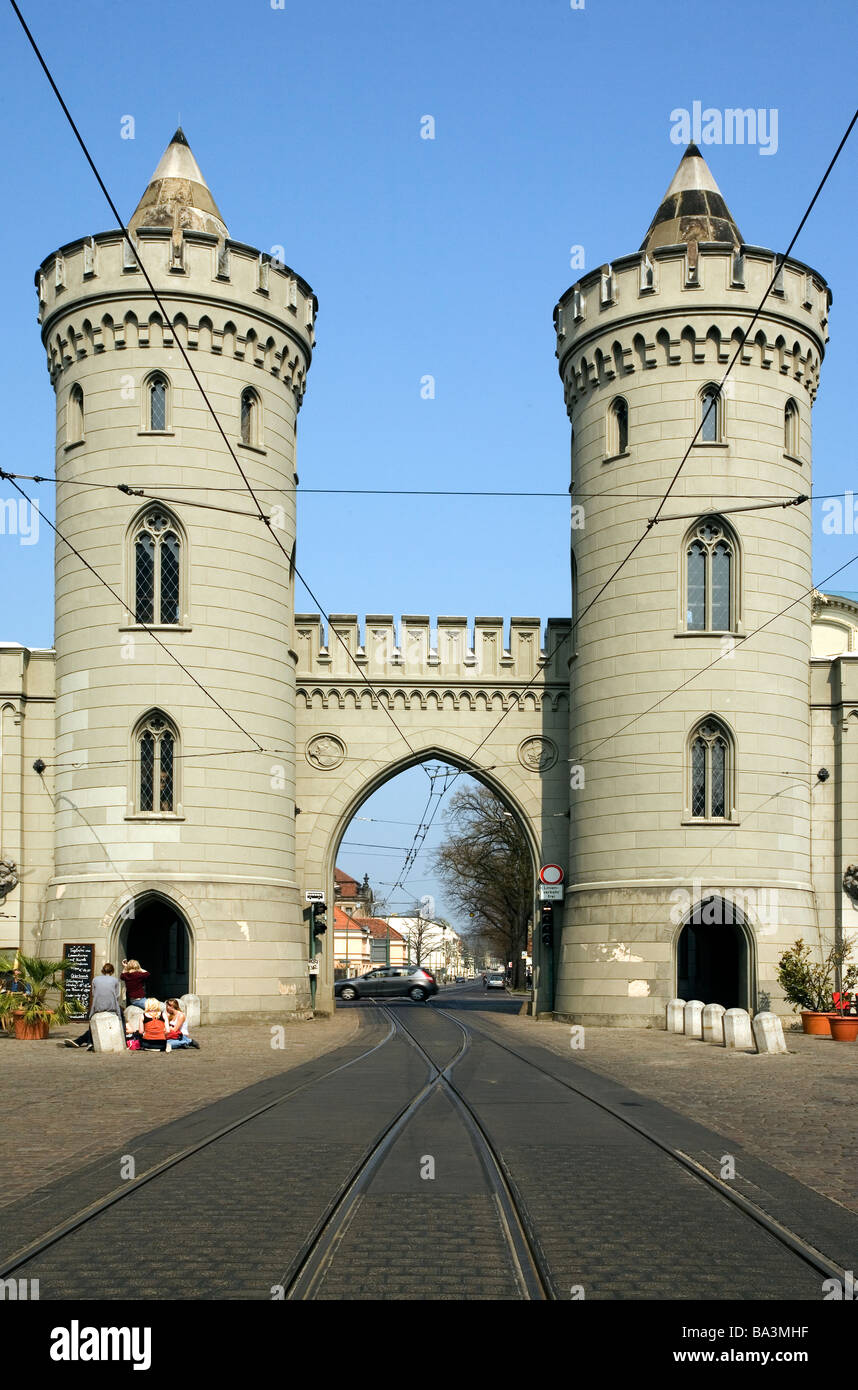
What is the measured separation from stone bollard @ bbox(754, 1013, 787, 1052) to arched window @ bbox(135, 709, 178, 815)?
47.0ft

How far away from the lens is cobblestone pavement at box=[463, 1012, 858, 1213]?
39.5 ft

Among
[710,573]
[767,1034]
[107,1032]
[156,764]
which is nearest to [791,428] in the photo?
[710,573]

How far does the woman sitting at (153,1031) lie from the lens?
24500mm

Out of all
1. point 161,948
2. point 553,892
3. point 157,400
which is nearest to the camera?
point 157,400

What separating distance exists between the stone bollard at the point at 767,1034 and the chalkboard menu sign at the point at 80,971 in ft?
46.5

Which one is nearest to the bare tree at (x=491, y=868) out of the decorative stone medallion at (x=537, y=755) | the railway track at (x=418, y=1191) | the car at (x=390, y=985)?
the car at (x=390, y=985)

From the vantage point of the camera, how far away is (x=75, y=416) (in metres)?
34.6

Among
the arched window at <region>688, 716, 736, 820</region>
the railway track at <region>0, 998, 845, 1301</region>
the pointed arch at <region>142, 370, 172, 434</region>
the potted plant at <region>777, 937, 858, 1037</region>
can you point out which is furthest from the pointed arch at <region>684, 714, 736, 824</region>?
the railway track at <region>0, 998, 845, 1301</region>

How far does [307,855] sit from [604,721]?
28.3 ft

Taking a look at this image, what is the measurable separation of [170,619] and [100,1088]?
56.0 ft

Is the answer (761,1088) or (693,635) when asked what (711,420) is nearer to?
(693,635)

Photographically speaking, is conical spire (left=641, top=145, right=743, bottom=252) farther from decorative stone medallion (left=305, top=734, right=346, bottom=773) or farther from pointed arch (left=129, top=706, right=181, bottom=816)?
pointed arch (left=129, top=706, right=181, bottom=816)

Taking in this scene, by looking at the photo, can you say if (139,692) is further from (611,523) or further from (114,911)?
(611,523)

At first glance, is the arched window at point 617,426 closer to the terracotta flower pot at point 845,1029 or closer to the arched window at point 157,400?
the arched window at point 157,400
